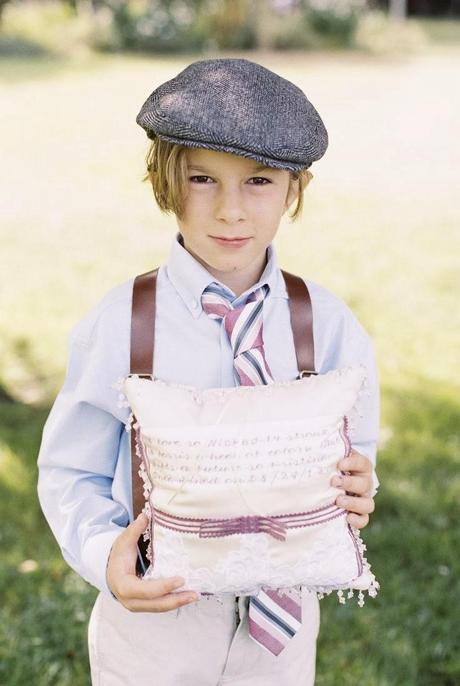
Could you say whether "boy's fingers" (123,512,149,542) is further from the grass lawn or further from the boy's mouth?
the grass lawn

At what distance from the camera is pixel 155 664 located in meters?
1.83

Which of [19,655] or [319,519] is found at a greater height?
[319,519]

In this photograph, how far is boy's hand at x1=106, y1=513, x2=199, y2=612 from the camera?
1576 mm

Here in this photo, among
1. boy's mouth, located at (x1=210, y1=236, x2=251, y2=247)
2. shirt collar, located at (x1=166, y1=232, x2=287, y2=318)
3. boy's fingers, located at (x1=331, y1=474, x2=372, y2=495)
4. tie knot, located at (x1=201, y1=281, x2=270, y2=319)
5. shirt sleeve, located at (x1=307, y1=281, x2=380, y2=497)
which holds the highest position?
boy's mouth, located at (x1=210, y1=236, x2=251, y2=247)

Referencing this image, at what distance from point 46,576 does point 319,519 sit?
6.12ft

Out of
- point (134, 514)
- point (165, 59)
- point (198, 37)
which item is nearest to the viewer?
point (134, 514)

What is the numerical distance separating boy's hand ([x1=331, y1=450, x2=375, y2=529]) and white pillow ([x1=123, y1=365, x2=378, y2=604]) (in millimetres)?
16

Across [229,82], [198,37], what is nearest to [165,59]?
[198,37]

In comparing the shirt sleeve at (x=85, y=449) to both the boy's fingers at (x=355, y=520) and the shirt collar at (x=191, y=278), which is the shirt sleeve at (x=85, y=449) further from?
the boy's fingers at (x=355, y=520)

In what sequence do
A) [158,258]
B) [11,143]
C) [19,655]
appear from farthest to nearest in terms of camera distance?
[11,143] → [158,258] → [19,655]

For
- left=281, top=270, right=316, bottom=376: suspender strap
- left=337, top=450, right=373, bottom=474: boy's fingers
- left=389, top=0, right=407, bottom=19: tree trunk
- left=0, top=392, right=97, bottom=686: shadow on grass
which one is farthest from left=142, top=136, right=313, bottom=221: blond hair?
left=389, top=0, right=407, bottom=19: tree trunk

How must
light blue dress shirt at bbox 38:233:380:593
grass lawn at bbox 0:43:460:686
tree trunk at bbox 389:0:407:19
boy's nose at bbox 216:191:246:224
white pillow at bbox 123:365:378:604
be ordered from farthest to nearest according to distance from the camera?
tree trunk at bbox 389:0:407:19
grass lawn at bbox 0:43:460:686
light blue dress shirt at bbox 38:233:380:593
boy's nose at bbox 216:191:246:224
white pillow at bbox 123:365:378:604

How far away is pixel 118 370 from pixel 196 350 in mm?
150

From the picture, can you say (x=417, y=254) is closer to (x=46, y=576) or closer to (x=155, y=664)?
(x=46, y=576)
